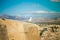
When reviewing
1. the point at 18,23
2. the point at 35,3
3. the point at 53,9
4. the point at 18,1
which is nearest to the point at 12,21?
the point at 18,23

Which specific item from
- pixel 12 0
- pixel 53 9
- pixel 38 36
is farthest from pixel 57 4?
pixel 12 0

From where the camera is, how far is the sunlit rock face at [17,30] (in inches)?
85.5

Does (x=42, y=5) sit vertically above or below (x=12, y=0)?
below

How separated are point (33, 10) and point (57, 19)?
0.47 m

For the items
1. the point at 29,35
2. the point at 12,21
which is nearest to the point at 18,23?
the point at 12,21

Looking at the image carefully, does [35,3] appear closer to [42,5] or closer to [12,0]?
[42,5]

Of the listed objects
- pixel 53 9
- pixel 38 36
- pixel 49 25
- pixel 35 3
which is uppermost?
pixel 35 3

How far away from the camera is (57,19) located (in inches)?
90.3

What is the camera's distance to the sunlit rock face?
7.13 ft

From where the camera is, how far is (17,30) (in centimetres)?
221

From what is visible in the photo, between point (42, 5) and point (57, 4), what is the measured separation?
280mm

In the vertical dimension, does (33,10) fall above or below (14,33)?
above

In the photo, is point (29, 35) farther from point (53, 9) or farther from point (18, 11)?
point (53, 9)

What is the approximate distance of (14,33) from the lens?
219 centimetres
